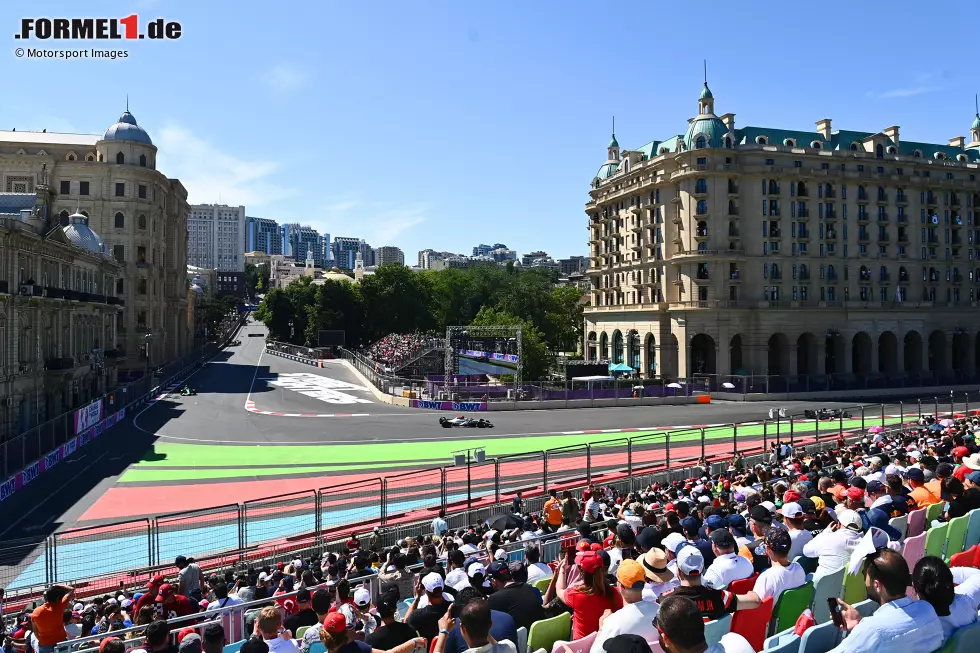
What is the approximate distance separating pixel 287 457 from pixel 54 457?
10.8 metres

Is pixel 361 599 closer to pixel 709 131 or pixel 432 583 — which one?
pixel 432 583

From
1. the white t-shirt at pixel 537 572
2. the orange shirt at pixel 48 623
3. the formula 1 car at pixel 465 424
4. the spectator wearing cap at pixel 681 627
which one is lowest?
the formula 1 car at pixel 465 424

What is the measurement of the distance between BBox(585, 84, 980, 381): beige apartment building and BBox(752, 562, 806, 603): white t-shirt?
224 ft

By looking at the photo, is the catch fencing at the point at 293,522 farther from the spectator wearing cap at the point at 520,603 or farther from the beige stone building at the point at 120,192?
the beige stone building at the point at 120,192

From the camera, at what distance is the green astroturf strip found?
32.6 meters

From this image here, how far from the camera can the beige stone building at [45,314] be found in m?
40.2

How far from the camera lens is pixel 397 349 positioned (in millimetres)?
82500

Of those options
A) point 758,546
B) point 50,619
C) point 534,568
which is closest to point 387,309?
point 50,619

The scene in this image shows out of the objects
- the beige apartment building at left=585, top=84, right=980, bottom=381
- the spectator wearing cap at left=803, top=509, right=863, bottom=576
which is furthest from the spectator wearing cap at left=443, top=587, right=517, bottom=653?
the beige apartment building at left=585, top=84, right=980, bottom=381

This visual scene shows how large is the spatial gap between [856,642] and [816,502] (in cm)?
762

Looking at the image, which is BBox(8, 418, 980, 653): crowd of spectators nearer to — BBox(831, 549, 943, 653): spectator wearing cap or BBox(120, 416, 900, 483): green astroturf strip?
BBox(831, 549, 943, 653): spectator wearing cap

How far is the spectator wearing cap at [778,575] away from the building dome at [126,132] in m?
85.7

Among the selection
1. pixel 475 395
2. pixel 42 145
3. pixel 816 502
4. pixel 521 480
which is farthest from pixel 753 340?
pixel 42 145

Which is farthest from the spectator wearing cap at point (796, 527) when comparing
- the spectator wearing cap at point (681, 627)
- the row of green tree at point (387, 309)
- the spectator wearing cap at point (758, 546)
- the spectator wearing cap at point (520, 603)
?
the row of green tree at point (387, 309)
